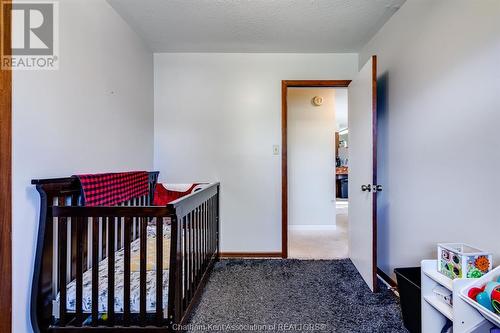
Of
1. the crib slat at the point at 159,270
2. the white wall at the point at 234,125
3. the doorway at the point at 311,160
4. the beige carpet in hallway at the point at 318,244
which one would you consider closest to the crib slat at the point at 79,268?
the crib slat at the point at 159,270

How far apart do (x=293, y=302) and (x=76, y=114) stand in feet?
6.21

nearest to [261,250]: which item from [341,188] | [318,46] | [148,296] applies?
[148,296]

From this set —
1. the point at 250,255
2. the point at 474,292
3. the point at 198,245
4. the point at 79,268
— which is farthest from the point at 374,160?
the point at 79,268

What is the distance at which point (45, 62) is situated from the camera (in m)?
1.41

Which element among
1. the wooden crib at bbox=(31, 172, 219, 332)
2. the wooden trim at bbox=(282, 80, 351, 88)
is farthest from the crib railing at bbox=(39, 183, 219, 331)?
the wooden trim at bbox=(282, 80, 351, 88)

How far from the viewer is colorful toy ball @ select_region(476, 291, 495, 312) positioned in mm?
991

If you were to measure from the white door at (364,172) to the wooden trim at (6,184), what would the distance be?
216cm

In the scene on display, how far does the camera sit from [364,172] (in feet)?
7.38

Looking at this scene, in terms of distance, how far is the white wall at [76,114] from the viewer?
1.25 meters

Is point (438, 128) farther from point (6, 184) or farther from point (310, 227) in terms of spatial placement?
point (310, 227)

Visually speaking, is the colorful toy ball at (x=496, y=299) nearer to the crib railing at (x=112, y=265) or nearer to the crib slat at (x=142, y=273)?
the crib railing at (x=112, y=265)

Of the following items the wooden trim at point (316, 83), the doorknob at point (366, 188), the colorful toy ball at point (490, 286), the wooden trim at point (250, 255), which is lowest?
the wooden trim at point (250, 255)

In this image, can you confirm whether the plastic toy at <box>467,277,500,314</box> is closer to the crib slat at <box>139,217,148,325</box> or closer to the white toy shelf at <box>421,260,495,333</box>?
the white toy shelf at <box>421,260,495,333</box>

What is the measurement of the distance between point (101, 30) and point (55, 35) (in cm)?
48
